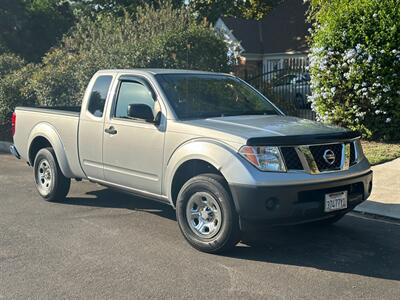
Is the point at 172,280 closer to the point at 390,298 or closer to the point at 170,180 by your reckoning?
the point at 170,180

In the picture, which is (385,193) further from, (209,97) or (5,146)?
(5,146)

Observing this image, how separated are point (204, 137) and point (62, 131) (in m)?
2.69

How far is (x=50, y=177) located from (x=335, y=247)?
4.07 meters

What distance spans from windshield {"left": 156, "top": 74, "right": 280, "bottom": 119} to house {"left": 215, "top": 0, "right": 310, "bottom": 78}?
27148 millimetres

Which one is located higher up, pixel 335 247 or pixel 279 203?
pixel 279 203

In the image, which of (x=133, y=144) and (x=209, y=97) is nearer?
(x=133, y=144)

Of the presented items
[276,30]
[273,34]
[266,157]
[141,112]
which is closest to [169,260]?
[266,157]

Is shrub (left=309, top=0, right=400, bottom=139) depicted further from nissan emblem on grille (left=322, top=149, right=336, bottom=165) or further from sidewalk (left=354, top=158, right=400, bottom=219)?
nissan emblem on grille (left=322, top=149, right=336, bottom=165)

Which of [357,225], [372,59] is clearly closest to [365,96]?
[372,59]

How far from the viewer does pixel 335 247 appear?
559cm

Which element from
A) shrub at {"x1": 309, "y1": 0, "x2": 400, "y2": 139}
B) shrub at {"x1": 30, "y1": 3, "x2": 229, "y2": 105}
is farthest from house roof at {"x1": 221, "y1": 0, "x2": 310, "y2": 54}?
shrub at {"x1": 309, "y1": 0, "x2": 400, "y2": 139}

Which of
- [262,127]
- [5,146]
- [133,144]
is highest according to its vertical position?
[262,127]

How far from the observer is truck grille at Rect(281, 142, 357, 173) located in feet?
16.5

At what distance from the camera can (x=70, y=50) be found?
17.5 metres
